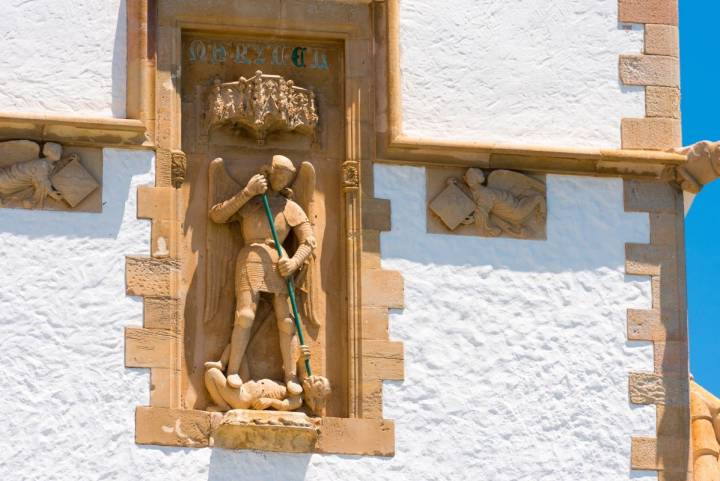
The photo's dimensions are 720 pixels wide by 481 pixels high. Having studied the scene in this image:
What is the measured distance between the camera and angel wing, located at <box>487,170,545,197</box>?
2128 centimetres

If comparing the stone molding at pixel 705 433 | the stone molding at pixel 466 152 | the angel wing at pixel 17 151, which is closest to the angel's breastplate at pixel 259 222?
the stone molding at pixel 466 152

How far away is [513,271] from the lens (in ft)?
69.5

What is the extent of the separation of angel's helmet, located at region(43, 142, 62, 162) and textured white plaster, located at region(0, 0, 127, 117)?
280 mm

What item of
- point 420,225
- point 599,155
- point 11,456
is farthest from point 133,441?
point 599,155

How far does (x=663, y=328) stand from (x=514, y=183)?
1.48m

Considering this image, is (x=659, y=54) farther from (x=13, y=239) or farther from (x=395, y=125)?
(x=13, y=239)

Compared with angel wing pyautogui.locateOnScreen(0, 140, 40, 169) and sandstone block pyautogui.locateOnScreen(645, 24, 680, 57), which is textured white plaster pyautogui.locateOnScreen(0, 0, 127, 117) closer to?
angel wing pyautogui.locateOnScreen(0, 140, 40, 169)

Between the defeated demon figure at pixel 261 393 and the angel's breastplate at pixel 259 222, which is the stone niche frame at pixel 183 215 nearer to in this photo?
the defeated demon figure at pixel 261 393

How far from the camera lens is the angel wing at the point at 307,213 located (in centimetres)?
2081

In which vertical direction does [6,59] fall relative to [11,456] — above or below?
above

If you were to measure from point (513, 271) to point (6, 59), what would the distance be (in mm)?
3862

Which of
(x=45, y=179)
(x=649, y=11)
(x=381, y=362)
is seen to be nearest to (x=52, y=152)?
(x=45, y=179)

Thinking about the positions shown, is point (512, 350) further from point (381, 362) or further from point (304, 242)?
point (304, 242)

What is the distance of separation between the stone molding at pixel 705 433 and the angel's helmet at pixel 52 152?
4.87 metres
